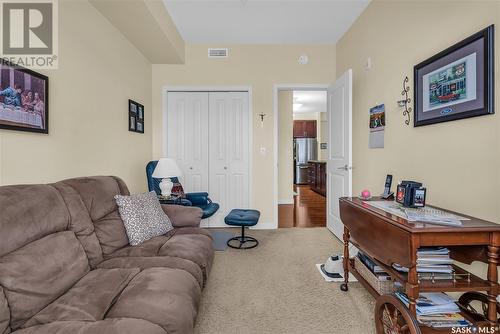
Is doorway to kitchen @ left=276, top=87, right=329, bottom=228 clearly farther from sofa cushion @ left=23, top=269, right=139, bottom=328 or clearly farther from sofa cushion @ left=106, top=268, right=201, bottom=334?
sofa cushion @ left=23, top=269, right=139, bottom=328

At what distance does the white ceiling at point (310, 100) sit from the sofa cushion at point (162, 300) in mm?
4976

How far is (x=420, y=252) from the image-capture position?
1.41 metres

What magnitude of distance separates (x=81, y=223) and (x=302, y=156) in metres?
7.72

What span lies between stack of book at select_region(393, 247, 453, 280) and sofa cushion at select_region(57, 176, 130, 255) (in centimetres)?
185

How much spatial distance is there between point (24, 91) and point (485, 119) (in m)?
2.83

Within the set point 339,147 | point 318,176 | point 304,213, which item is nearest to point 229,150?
point 339,147

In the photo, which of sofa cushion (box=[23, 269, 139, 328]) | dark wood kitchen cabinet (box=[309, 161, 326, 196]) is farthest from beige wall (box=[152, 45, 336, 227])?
dark wood kitchen cabinet (box=[309, 161, 326, 196])

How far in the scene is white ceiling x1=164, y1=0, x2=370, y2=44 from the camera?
9.35 feet

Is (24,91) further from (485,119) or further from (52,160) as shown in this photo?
(485,119)

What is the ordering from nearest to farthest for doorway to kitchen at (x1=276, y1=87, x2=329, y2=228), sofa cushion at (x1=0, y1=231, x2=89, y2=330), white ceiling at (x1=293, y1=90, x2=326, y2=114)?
sofa cushion at (x1=0, y1=231, x2=89, y2=330) < doorway to kitchen at (x1=276, y1=87, x2=329, y2=228) < white ceiling at (x1=293, y1=90, x2=326, y2=114)

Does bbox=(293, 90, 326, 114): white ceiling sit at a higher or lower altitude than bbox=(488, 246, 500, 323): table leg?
higher

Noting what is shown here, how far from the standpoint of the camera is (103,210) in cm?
190

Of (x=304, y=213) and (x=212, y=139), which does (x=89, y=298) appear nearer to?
(x=212, y=139)

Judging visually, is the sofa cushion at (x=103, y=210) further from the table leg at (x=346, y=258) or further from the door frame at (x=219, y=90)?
the door frame at (x=219, y=90)
